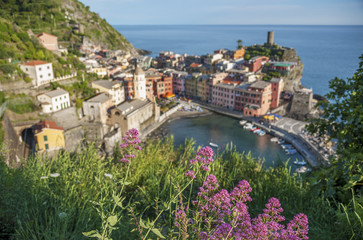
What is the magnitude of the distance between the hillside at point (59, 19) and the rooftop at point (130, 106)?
17.7 metres

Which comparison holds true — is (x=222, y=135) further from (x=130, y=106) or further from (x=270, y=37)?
(x=270, y=37)

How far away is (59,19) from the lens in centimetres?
4294

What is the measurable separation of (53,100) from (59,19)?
3258 centimetres

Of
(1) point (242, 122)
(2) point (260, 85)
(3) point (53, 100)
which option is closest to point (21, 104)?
(3) point (53, 100)

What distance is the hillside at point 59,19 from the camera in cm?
3600

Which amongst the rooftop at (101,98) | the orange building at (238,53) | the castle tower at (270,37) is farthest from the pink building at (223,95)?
the castle tower at (270,37)

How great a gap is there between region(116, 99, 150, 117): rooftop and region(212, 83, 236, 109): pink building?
10.2 meters

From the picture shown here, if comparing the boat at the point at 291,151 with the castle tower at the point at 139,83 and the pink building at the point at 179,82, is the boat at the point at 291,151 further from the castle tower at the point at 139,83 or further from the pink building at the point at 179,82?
the pink building at the point at 179,82

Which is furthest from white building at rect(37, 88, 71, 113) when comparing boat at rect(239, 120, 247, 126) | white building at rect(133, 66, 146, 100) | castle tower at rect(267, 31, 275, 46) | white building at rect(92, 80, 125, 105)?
castle tower at rect(267, 31, 275, 46)

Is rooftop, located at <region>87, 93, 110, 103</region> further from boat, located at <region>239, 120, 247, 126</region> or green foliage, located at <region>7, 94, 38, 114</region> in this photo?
boat, located at <region>239, 120, 247, 126</region>

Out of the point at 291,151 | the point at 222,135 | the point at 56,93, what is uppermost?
the point at 56,93

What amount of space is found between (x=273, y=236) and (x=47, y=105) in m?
18.6

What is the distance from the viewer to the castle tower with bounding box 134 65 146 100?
2586 centimetres

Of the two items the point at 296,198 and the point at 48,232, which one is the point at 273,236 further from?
the point at 296,198
